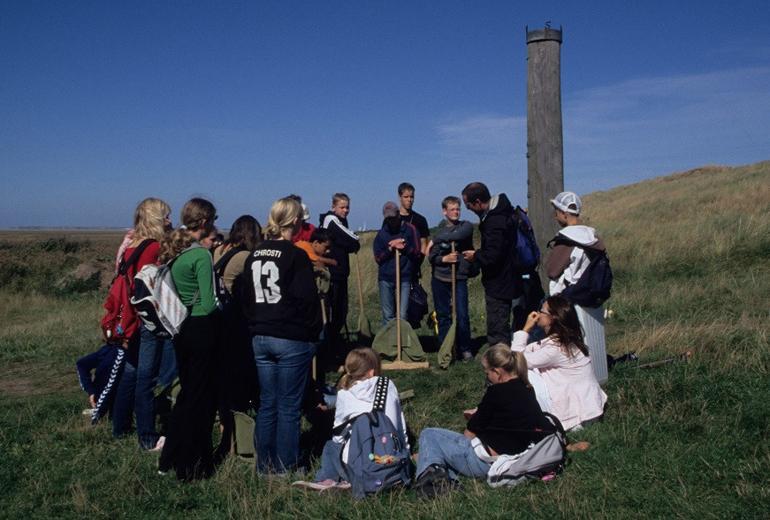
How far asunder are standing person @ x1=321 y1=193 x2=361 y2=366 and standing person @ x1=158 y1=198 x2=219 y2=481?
337 cm

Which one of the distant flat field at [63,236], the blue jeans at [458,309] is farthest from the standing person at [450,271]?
the distant flat field at [63,236]

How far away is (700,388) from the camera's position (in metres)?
6.18

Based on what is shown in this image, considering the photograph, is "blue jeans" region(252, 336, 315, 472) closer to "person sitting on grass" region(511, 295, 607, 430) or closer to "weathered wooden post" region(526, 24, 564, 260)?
"person sitting on grass" region(511, 295, 607, 430)

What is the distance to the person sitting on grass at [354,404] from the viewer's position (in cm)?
526

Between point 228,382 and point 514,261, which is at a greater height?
point 514,261

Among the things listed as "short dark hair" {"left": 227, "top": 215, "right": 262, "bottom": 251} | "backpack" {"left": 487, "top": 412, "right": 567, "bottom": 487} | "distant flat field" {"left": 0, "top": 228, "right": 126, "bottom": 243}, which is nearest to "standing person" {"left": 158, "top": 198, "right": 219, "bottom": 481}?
"short dark hair" {"left": 227, "top": 215, "right": 262, "bottom": 251}

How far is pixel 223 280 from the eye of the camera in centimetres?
651

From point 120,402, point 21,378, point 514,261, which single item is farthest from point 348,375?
point 21,378

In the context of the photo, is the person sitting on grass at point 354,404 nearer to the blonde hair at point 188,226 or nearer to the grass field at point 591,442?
the grass field at point 591,442

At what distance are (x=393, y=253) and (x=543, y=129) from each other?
Result: 2.13 metres

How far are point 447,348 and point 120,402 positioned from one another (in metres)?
3.33

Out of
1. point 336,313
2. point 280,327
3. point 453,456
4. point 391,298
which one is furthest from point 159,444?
point 391,298

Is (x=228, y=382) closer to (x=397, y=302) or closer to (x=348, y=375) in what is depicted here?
(x=348, y=375)

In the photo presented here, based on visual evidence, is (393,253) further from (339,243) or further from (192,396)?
(192,396)
